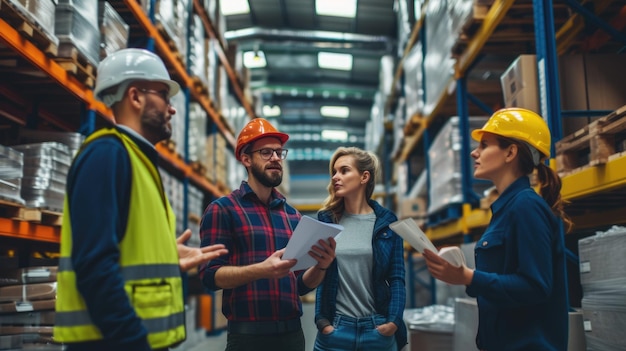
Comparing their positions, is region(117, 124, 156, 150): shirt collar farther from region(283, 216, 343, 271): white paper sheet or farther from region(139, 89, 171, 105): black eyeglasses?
region(283, 216, 343, 271): white paper sheet

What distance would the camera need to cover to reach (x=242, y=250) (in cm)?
263

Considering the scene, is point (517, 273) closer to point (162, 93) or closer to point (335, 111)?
point (162, 93)

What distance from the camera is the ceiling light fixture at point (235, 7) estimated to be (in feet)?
46.6

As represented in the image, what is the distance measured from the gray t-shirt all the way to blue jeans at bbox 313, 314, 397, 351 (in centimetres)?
4

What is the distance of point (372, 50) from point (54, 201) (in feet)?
40.8

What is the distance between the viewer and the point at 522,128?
2.49 meters

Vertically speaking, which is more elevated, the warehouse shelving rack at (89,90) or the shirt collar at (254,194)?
the warehouse shelving rack at (89,90)

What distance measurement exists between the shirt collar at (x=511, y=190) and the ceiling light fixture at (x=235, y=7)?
12793mm

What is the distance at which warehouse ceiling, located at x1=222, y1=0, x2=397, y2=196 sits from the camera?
1470 centimetres

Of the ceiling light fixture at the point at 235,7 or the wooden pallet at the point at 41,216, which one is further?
the ceiling light fixture at the point at 235,7

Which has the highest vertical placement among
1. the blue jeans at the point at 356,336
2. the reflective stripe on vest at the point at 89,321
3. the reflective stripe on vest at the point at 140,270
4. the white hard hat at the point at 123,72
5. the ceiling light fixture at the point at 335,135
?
the ceiling light fixture at the point at 335,135

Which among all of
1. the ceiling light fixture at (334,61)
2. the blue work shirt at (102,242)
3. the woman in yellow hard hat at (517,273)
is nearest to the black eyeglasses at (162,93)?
the blue work shirt at (102,242)

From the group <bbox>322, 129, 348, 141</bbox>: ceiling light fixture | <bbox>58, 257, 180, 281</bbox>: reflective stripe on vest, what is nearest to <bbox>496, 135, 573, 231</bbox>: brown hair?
<bbox>58, 257, 180, 281</bbox>: reflective stripe on vest

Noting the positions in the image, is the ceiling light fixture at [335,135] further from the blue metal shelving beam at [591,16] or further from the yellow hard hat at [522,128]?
the yellow hard hat at [522,128]
